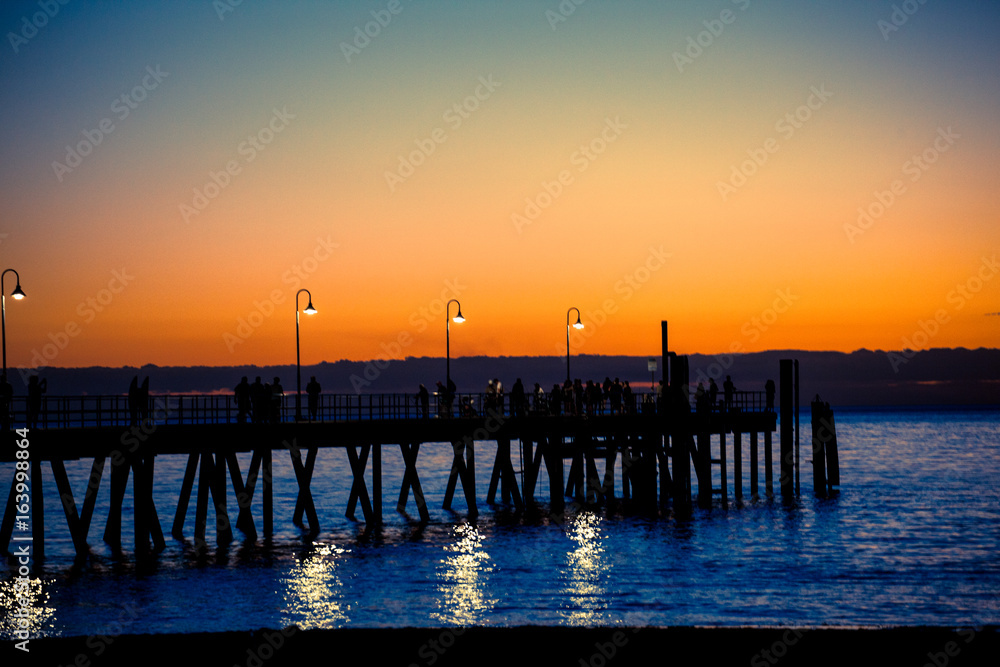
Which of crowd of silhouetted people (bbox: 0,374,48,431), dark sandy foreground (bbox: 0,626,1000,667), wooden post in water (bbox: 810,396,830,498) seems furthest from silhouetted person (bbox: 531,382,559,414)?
dark sandy foreground (bbox: 0,626,1000,667)

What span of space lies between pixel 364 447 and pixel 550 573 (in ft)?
33.3

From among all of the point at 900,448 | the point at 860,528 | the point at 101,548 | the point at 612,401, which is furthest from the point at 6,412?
the point at 900,448

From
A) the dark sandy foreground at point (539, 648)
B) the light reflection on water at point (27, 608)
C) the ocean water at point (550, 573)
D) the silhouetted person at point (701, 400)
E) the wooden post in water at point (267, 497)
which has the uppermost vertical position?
the silhouetted person at point (701, 400)

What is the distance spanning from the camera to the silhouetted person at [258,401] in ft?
107

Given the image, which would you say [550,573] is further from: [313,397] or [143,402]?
[143,402]

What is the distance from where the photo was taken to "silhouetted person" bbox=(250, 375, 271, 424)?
32.6m

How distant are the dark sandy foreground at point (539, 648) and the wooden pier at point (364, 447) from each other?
18868 mm

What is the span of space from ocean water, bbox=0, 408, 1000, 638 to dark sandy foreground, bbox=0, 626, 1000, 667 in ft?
42.4

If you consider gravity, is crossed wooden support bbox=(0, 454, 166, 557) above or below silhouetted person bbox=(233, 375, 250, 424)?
below

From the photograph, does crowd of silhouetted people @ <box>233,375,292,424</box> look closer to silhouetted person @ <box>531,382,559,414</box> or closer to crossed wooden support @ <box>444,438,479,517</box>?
crossed wooden support @ <box>444,438,479,517</box>

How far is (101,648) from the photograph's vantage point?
8.70 meters

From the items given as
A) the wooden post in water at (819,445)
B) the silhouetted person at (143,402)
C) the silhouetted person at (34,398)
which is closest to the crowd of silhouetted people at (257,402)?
the silhouetted person at (143,402)

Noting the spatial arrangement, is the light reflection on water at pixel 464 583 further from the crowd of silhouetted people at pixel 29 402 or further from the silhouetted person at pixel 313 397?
the crowd of silhouetted people at pixel 29 402

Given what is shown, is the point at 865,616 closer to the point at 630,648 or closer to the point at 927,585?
the point at 927,585
